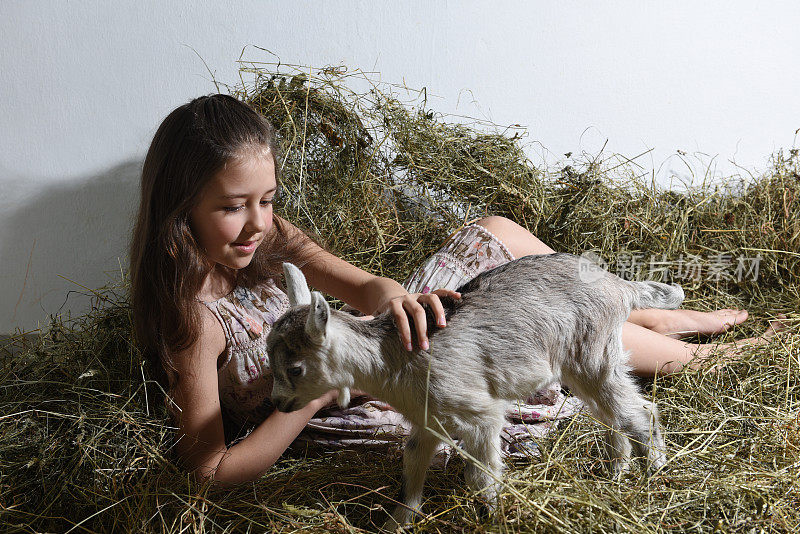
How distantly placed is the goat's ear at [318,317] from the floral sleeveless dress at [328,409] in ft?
2.43

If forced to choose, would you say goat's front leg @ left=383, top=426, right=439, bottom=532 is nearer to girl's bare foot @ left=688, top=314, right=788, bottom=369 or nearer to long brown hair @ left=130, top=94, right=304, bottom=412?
long brown hair @ left=130, top=94, right=304, bottom=412

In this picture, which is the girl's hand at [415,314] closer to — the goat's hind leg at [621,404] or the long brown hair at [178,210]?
the goat's hind leg at [621,404]

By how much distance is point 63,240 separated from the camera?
3.21m

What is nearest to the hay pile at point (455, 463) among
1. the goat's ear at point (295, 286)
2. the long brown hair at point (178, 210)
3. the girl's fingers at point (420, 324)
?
the long brown hair at point (178, 210)

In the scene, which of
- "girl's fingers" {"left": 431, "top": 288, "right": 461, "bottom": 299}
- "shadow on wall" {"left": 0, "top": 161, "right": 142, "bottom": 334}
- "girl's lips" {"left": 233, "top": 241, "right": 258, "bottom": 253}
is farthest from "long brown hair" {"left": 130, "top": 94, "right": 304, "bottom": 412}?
"shadow on wall" {"left": 0, "top": 161, "right": 142, "bottom": 334}

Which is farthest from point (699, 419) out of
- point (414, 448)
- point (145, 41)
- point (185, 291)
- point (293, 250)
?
point (145, 41)

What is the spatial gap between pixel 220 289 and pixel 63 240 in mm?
1421

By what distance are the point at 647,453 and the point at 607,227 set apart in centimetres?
147

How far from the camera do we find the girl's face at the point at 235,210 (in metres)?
1.93

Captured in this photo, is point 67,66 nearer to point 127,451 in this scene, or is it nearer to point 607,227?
point 127,451

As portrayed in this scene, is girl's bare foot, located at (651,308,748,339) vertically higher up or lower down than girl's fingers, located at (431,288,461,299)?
lower down

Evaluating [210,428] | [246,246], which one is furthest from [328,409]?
[246,246]

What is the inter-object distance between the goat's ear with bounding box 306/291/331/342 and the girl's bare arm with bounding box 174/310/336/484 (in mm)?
582

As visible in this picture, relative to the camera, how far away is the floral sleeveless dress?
7.32ft
